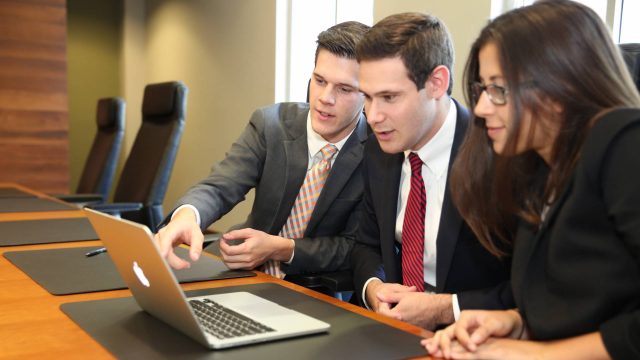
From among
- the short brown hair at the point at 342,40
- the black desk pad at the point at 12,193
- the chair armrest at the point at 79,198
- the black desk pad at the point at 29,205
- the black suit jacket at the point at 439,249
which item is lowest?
the chair armrest at the point at 79,198

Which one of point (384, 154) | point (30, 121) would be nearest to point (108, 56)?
point (30, 121)

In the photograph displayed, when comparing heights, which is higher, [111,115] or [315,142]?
[315,142]

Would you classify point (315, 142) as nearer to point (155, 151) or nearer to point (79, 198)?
point (155, 151)

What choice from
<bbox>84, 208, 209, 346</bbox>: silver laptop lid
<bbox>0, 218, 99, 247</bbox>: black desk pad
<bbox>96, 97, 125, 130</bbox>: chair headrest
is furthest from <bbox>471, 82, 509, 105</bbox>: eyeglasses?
<bbox>96, 97, 125, 130</bbox>: chair headrest

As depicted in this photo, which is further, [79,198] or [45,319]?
[79,198]

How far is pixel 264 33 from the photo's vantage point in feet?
18.0

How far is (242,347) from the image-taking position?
109 cm

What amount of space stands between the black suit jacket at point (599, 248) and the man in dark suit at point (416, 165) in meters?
0.51

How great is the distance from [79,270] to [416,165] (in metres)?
0.88

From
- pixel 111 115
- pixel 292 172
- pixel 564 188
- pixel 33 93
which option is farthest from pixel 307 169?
pixel 33 93

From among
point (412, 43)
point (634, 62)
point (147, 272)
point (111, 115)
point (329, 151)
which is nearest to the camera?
point (147, 272)

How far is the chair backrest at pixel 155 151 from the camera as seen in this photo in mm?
3701

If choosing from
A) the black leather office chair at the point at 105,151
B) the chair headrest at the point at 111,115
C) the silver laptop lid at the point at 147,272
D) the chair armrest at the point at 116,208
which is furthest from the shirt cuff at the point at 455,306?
the chair headrest at the point at 111,115

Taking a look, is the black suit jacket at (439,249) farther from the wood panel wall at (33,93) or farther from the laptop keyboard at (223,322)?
the wood panel wall at (33,93)
